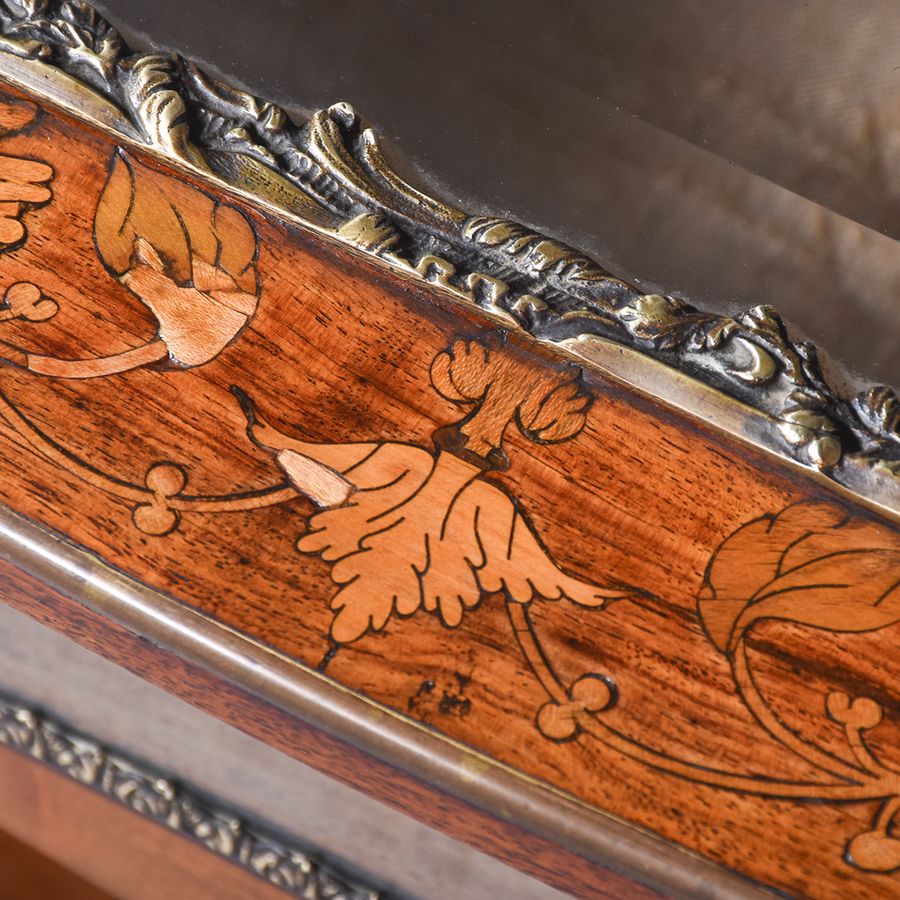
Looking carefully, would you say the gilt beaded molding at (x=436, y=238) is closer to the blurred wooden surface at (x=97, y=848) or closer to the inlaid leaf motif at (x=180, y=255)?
the inlaid leaf motif at (x=180, y=255)

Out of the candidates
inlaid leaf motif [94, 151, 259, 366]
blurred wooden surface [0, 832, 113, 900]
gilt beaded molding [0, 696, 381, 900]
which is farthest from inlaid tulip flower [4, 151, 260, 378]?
blurred wooden surface [0, 832, 113, 900]

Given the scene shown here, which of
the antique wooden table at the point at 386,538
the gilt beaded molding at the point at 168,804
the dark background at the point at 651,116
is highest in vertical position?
the dark background at the point at 651,116

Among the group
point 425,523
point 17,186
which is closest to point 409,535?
point 425,523

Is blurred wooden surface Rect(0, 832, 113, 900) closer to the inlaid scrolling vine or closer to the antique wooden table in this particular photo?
the antique wooden table

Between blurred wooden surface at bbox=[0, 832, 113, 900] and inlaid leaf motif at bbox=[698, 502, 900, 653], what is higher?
inlaid leaf motif at bbox=[698, 502, 900, 653]

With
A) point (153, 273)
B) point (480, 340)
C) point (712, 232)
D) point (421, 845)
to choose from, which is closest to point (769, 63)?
point (712, 232)

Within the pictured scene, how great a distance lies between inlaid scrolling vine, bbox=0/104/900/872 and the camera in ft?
1.54

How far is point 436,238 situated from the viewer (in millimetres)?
568

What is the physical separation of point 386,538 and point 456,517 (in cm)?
4

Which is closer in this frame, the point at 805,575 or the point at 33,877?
the point at 805,575

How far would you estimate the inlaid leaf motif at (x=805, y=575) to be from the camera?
1.62 feet

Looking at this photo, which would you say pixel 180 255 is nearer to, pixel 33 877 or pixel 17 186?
pixel 17 186

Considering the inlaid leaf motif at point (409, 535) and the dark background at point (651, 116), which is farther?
the dark background at point (651, 116)

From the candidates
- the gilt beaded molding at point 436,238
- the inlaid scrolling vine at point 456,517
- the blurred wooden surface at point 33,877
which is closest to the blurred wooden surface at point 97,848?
the blurred wooden surface at point 33,877
